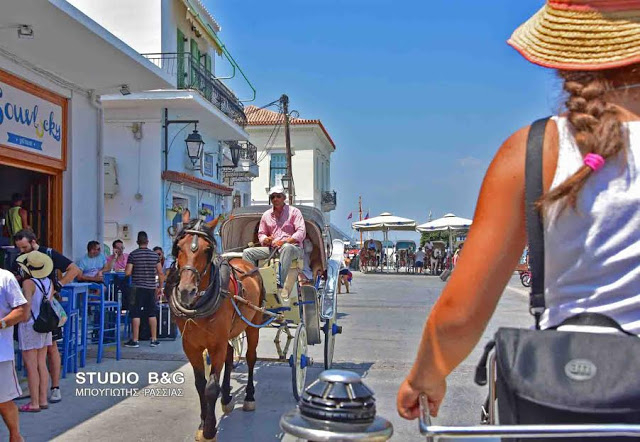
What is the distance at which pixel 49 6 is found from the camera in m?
8.29

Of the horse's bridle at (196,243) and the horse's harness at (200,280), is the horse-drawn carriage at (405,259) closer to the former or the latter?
the horse's harness at (200,280)

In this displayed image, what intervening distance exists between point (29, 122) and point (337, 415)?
10089 mm

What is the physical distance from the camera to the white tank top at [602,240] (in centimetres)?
156

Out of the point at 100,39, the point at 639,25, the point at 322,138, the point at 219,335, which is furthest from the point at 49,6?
the point at 322,138

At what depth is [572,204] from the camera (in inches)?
62.2

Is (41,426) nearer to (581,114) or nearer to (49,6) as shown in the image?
(49,6)

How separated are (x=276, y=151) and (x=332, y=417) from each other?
40.7 meters

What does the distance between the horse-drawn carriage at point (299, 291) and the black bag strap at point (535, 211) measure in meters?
5.94

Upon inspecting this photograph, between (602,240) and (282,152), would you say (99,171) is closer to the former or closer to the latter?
(602,240)

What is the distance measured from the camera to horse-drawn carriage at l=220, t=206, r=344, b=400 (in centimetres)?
795

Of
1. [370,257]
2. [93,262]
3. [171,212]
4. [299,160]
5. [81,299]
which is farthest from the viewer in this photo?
[299,160]

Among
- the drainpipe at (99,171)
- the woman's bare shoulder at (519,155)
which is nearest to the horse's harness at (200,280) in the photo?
the woman's bare shoulder at (519,155)

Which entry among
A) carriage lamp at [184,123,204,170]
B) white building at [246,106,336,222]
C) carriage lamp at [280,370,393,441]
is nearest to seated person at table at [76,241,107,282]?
carriage lamp at [184,123,204,170]

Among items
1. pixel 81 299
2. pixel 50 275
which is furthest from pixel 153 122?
pixel 50 275
